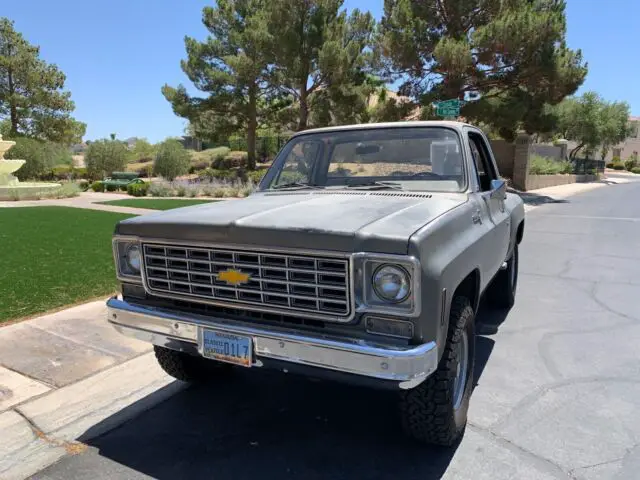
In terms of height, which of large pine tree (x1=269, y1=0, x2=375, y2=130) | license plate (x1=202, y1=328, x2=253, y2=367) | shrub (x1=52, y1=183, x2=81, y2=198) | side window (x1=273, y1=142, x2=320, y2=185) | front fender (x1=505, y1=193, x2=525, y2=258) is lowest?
shrub (x1=52, y1=183, x2=81, y2=198)

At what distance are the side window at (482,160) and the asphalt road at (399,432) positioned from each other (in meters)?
1.45

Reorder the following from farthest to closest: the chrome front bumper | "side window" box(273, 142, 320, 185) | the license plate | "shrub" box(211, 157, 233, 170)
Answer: "shrub" box(211, 157, 233, 170)
"side window" box(273, 142, 320, 185)
the license plate
the chrome front bumper

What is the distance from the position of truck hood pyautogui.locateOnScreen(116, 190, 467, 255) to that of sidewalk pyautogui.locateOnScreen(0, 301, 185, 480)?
4.21ft

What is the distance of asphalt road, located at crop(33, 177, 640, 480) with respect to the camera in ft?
9.20

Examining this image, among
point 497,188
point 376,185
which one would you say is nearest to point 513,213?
point 497,188

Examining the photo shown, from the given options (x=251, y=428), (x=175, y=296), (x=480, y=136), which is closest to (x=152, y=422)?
(x=251, y=428)

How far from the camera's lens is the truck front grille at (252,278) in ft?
8.12

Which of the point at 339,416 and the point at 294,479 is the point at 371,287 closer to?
the point at 294,479

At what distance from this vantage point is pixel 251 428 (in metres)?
3.24

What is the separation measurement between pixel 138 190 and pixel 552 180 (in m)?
23.7

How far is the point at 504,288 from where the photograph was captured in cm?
552

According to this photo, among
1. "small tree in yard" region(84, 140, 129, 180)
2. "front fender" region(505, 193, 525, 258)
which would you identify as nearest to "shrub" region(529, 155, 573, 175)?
"small tree in yard" region(84, 140, 129, 180)

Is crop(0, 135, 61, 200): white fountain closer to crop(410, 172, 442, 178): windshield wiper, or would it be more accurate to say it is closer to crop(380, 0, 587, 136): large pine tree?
crop(380, 0, 587, 136): large pine tree

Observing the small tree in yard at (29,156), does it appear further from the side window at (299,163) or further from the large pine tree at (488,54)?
the side window at (299,163)
